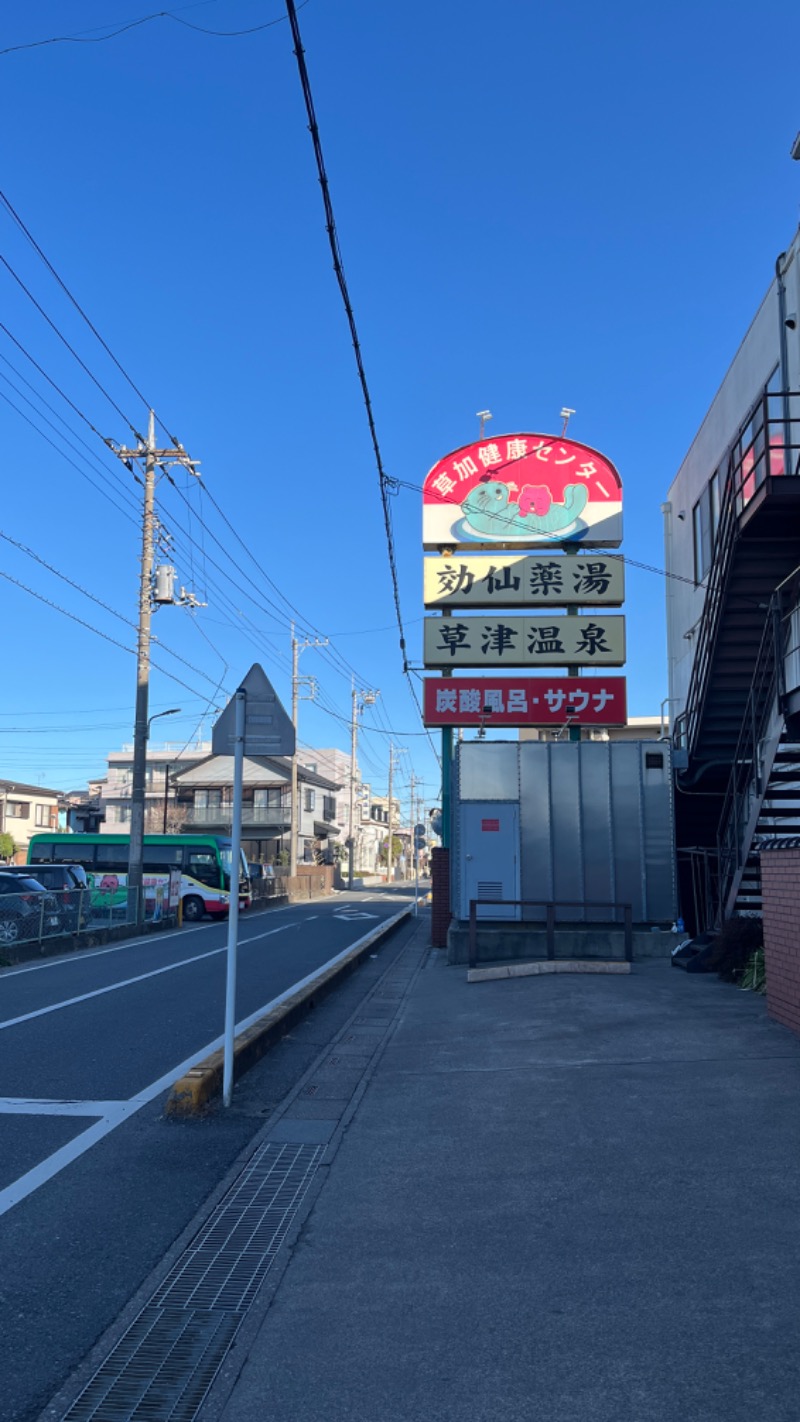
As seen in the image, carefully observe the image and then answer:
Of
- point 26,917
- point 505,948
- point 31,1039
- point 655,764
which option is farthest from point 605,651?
point 31,1039

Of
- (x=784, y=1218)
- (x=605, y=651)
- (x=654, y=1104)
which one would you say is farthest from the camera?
(x=605, y=651)

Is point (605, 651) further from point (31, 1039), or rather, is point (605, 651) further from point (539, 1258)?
point (539, 1258)

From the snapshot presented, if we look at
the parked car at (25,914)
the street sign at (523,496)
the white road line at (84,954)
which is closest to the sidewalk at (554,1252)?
the white road line at (84,954)

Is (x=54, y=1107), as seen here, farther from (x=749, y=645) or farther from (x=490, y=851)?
(x=490, y=851)

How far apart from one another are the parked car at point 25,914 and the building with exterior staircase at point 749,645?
36.6 ft

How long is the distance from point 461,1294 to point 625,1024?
581cm

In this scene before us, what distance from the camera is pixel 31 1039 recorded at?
9383mm

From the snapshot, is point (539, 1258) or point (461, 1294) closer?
point (461, 1294)

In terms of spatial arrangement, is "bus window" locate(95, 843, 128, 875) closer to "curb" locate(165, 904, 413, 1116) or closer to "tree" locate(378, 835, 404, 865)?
"curb" locate(165, 904, 413, 1116)

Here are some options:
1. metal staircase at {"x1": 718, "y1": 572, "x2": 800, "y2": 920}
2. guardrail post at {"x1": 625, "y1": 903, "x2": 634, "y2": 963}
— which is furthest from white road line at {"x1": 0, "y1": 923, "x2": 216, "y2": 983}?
metal staircase at {"x1": 718, "y1": 572, "x2": 800, "y2": 920}

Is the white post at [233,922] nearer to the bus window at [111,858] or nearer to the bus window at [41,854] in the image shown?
the bus window at [111,858]

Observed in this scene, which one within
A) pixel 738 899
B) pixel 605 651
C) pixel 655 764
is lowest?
pixel 738 899

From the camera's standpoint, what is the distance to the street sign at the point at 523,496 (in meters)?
21.7

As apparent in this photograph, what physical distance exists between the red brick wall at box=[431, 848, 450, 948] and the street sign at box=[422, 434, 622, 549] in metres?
6.51
